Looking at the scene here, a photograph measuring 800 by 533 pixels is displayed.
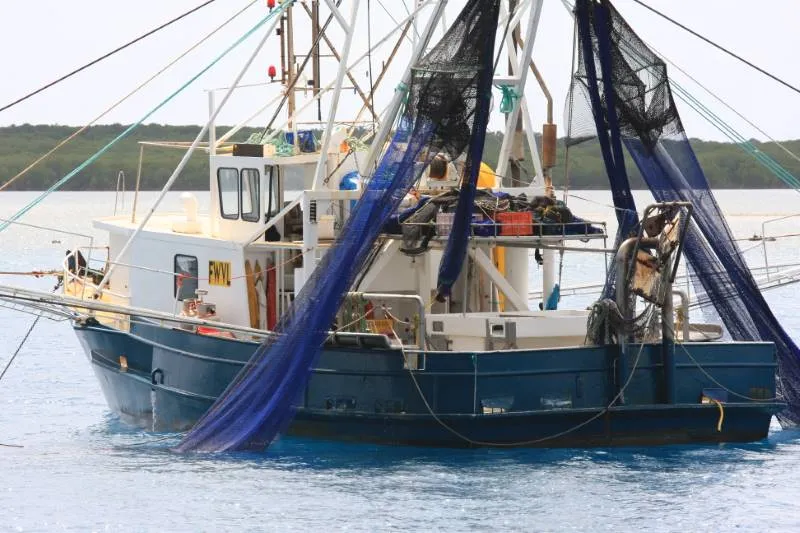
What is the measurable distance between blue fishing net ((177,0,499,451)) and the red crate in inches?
34.6

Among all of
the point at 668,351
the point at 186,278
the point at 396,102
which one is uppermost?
the point at 396,102

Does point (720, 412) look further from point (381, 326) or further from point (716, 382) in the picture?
point (381, 326)

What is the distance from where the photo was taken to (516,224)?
17.2 metres

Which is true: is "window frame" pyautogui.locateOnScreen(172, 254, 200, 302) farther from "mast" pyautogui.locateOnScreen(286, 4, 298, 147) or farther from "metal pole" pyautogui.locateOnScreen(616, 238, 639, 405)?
Answer: "metal pole" pyautogui.locateOnScreen(616, 238, 639, 405)

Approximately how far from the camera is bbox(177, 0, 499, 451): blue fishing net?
1650 centimetres

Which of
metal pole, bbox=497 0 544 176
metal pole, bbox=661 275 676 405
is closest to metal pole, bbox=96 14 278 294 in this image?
metal pole, bbox=497 0 544 176

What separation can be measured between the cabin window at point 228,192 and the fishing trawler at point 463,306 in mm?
760

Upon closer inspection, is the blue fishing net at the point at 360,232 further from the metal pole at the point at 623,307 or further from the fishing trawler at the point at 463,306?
the metal pole at the point at 623,307

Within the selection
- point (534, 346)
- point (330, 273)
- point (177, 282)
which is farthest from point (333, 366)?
point (177, 282)

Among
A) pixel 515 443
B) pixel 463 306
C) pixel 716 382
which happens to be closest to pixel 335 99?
pixel 463 306

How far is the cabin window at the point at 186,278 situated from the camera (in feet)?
64.6

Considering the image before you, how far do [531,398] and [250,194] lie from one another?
15.9ft

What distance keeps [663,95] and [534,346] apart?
10.1ft

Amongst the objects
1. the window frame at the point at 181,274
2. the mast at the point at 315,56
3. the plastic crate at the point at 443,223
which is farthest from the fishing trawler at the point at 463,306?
the mast at the point at 315,56
